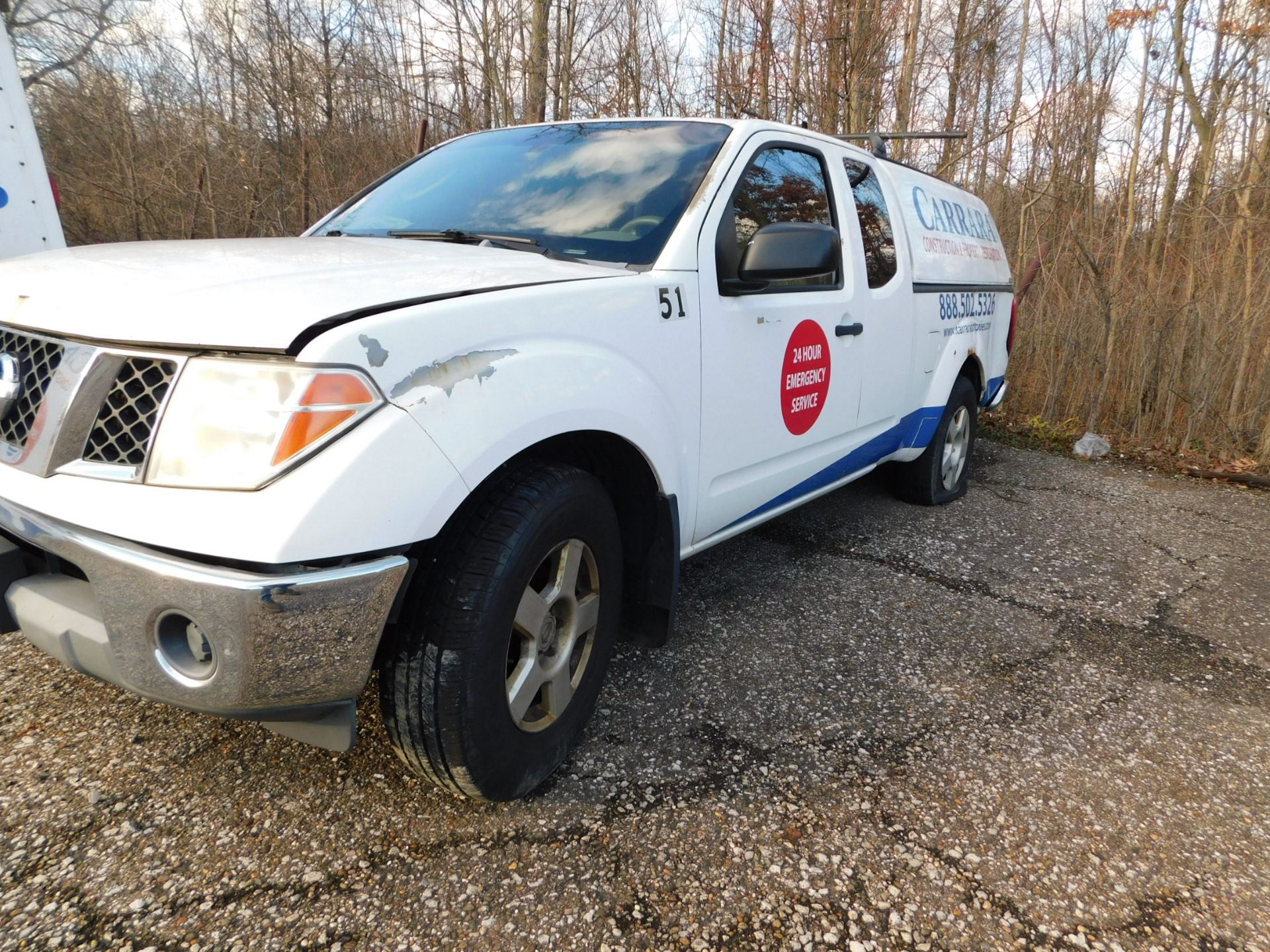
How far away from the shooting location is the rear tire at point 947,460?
4672 millimetres

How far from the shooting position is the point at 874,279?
141 inches

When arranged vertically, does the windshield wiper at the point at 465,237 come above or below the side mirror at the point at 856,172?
below

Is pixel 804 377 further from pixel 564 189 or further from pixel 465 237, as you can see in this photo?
pixel 465 237

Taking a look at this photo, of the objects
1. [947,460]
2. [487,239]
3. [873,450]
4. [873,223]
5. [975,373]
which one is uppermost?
[873,223]

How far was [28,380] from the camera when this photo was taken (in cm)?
171

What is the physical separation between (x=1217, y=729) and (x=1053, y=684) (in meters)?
0.50

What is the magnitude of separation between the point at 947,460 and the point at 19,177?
6093 mm

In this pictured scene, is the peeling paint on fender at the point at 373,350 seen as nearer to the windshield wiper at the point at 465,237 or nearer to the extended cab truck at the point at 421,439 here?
the extended cab truck at the point at 421,439

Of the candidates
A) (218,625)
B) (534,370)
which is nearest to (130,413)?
(218,625)

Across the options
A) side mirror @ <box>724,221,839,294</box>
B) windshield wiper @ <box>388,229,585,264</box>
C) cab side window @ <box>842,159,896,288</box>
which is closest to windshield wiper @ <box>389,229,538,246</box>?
windshield wiper @ <box>388,229,585,264</box>

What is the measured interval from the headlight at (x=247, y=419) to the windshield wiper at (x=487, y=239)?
104cm

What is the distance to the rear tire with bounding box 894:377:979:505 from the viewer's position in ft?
15.3

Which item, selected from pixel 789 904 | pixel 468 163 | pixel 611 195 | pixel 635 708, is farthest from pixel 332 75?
pixel 789 904

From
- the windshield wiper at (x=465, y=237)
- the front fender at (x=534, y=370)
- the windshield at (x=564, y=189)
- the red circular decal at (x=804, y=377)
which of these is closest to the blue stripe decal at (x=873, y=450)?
the red circular decal at (x=804, y=377)
